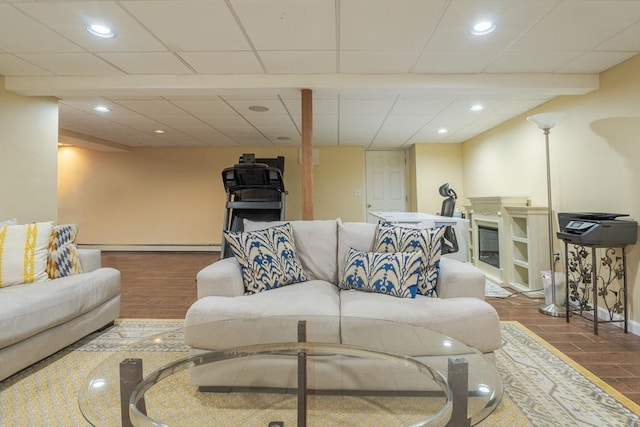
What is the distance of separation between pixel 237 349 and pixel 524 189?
4050mm

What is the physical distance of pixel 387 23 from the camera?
2.13 m

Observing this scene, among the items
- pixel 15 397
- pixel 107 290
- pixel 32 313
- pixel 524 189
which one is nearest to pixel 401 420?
pixel 15 397

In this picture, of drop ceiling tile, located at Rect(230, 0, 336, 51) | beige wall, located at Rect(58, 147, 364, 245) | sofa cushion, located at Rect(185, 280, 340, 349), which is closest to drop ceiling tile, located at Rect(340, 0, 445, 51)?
drop ceiling tile, located at Rect(230, 0, 336, 51)

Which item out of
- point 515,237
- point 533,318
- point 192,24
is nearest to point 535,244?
point 515,237

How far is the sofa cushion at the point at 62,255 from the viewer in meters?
2.32

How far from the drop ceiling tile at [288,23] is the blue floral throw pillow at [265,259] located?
1401mm

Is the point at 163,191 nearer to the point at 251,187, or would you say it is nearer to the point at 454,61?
the point at 251,187

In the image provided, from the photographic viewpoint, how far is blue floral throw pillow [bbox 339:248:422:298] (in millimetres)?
1908

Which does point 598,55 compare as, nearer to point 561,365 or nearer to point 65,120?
point 561,365

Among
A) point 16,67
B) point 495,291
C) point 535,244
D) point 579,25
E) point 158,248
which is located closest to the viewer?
point 579,25

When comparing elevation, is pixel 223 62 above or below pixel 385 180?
above

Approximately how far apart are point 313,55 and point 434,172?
408cm

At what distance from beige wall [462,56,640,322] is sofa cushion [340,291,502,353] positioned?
1845 mm

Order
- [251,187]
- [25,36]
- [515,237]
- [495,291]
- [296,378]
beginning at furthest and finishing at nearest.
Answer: [251,187], [515,237], [495,291], [25,36], [296,378]
